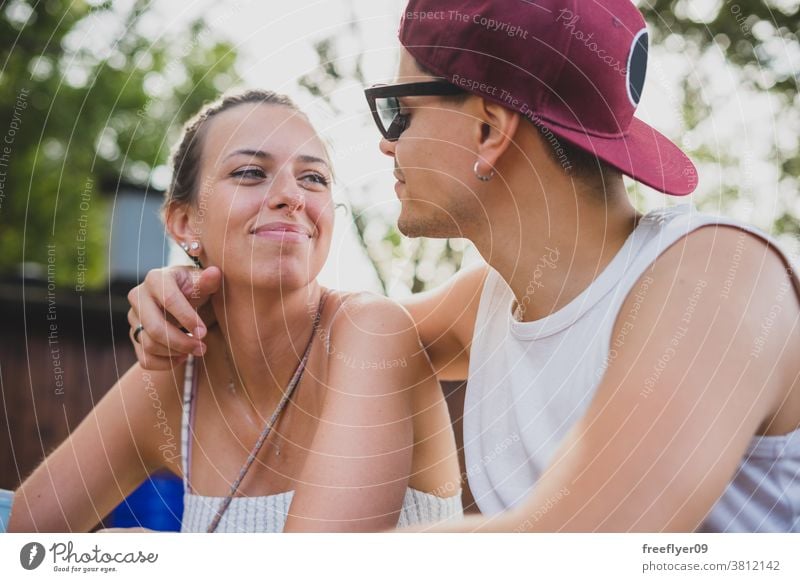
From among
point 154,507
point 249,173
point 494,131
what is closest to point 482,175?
point 494,131

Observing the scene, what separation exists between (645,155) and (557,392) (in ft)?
0.92

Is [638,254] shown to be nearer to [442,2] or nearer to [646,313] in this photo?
[646,313]

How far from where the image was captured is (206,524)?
3.13 feet

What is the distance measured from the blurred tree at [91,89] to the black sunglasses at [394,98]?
0.82 feet

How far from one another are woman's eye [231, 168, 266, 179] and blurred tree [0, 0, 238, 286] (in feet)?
0.53

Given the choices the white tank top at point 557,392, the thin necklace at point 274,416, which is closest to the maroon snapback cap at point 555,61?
the white tank top at point 557,392

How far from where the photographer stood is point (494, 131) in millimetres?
843

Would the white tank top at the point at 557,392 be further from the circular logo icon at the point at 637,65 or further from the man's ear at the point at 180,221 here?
the man's ear at the point at 180,221

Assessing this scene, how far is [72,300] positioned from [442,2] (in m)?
1.46

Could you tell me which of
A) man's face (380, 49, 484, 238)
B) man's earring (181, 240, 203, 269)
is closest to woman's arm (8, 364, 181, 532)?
man's earring (181, 240, 203, 269)

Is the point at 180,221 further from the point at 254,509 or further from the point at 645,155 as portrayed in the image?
the point at 645,155

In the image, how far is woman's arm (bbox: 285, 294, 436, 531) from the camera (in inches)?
33.9
